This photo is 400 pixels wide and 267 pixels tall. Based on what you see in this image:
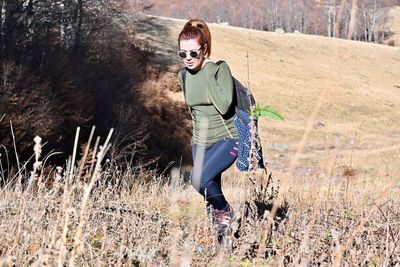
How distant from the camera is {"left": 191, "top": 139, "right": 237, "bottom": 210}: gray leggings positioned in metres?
3.79

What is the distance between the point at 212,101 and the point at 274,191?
96.2 inches

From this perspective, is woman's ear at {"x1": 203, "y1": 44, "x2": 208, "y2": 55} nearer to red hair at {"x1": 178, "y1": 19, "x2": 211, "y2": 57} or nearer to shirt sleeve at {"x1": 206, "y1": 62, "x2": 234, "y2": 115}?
red hair at {"x1": 178, "y1": 19, "x2": 211, "y2": 57}

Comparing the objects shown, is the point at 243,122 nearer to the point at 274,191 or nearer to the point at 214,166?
the point at 214,166

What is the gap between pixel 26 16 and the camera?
23297 mm

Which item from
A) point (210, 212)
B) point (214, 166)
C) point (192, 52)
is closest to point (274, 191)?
point (210, 212)

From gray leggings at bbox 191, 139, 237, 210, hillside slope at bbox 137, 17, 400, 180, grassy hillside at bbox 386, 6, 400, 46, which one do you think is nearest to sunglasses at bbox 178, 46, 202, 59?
gray leggings at bbox 191, 139, 237, 210

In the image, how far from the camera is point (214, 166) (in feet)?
12.5

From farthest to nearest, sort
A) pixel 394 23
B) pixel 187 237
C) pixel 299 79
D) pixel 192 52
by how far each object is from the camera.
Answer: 1. pixel 394 23
2. pixel 299 79
3. pixel 192 52
4. pixel 187 237

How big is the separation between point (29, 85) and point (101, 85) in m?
6.31

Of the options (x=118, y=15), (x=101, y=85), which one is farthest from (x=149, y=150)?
(x=118, y=15)

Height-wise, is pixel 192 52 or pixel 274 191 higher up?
pixel 192 52

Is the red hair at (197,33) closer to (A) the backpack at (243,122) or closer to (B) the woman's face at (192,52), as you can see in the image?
(B) the woman's face at (192,52)

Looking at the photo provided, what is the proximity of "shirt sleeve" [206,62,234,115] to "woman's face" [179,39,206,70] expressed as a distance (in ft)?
0.63

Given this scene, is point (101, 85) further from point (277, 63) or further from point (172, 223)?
point (277, 63)
